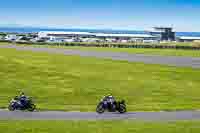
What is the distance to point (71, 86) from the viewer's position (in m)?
42.8

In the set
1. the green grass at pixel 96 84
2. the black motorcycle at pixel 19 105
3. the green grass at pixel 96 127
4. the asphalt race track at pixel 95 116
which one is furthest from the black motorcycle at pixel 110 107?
the black motorcycle at pixel 19 105

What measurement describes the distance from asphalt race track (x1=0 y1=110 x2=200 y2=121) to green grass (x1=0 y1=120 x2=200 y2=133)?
1890mm

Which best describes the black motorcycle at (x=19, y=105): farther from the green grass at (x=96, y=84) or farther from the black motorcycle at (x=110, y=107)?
the black motorcycle at (x=110, y=107)

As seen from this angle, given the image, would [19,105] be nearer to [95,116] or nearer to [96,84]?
[95,116]

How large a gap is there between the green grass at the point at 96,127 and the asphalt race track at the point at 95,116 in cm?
189

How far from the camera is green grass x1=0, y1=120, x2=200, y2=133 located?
72.7 ft

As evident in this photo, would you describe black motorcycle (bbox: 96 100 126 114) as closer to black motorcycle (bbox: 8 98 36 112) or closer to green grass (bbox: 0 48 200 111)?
green grass (bbox: 0 48 200 111)

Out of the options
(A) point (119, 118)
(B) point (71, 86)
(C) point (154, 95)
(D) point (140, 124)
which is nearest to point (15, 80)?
(B) point (71, 86)

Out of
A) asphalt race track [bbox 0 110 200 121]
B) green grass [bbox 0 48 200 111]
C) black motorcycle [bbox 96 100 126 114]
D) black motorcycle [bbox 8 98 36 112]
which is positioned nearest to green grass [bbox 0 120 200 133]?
asphalt race track [bbox 0 110 200 121]

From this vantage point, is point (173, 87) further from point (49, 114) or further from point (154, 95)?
point (49, 114)

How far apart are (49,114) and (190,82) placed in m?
22.9

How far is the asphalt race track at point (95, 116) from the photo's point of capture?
2694 cm

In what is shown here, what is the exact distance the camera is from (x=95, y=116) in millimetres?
28062

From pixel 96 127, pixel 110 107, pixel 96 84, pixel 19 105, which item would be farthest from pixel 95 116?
pixel 96 84
